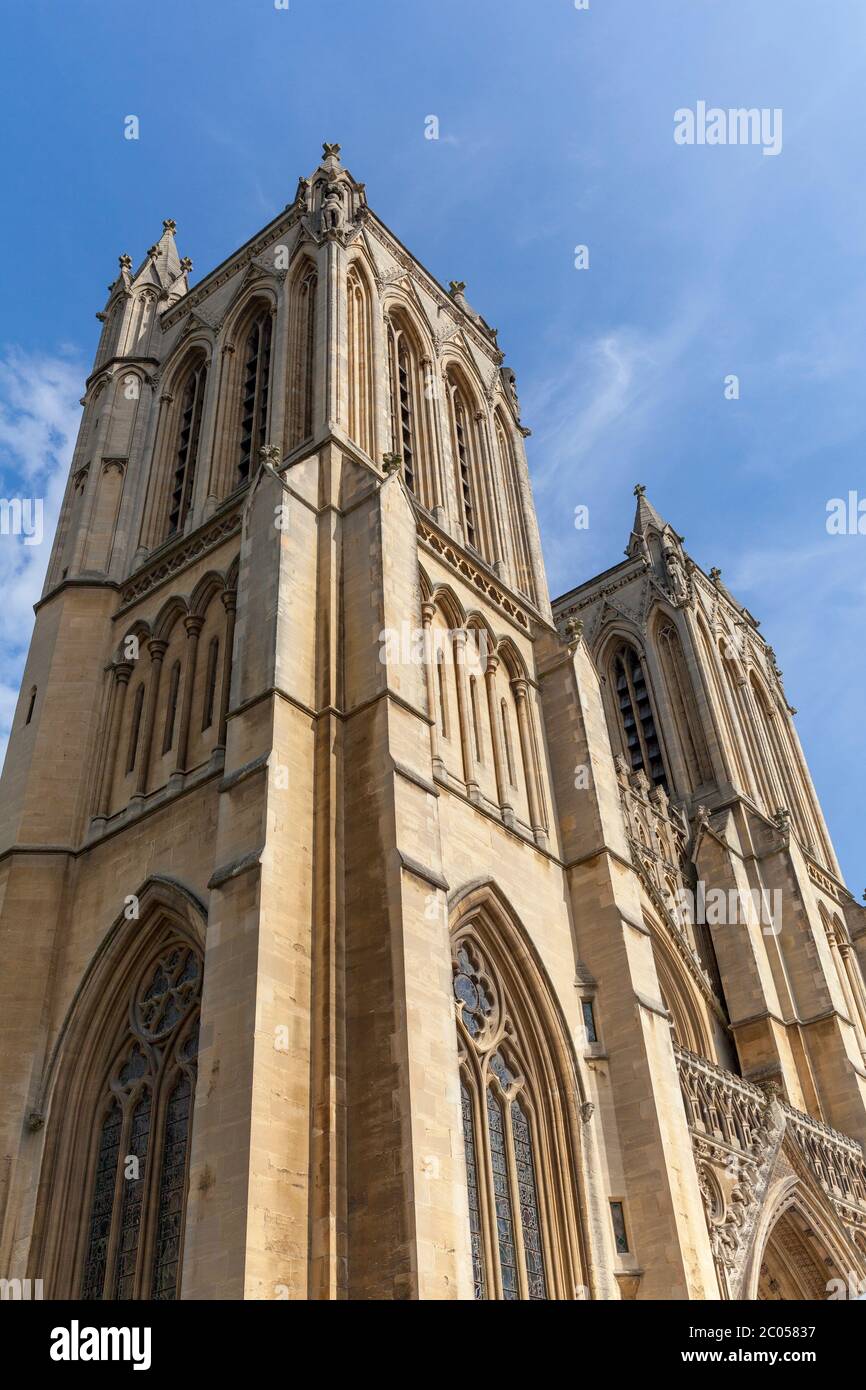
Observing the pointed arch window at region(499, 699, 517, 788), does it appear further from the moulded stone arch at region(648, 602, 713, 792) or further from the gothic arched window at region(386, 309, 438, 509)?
the moulded stone arch at region(648, 602, 713, 792)

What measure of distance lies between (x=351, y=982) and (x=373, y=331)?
14.5m

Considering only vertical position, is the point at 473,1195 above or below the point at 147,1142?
below

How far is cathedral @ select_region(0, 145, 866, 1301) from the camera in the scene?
43.0 feet

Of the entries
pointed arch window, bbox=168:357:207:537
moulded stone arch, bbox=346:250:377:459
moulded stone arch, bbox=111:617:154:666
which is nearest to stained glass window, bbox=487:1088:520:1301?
moulded stone arch, bbox=111:617:154:666

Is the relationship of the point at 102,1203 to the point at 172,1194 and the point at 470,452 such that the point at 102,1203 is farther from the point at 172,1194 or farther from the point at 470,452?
the point at 470,452

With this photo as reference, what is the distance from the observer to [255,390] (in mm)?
24703

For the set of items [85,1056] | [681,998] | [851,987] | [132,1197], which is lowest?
[132,1197]

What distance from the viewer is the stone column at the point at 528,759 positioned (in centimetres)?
2006

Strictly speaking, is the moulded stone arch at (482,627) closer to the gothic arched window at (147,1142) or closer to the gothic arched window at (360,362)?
the gothic arched window at (360,362)

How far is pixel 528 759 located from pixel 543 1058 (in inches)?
222

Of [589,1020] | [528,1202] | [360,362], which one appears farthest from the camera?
[360,362]

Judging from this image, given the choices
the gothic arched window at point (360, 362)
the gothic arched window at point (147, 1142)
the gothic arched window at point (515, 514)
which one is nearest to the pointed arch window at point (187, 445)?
the gothic arched window at point (360, 362)

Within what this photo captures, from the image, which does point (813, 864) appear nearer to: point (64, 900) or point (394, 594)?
point (394, 594)

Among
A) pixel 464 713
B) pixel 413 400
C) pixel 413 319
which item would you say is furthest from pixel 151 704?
pixel 413 319
